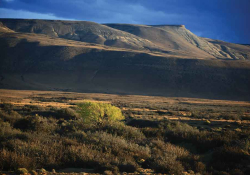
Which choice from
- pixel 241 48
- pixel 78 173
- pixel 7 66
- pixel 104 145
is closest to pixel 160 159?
pixel 104 145

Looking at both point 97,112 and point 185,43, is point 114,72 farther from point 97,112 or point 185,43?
point 185,43

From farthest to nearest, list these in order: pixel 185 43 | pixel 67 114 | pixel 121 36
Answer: pixel 185 43 < pixel 121 36 < pixel 67 114

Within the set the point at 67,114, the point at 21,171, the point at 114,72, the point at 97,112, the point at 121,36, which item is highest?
the point at 121,36

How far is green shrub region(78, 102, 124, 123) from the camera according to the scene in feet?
45.4

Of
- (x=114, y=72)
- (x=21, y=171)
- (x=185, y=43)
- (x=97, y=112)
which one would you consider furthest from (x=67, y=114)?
(x=185, y=43)

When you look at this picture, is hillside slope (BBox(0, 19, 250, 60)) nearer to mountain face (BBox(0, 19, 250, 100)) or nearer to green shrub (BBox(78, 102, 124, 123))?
mountain face (BBox(0, 19, 250, 100))

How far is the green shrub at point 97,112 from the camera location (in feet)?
45.4

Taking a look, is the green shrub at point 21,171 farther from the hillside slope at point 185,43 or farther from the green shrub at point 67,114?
the hillside slope at point 185,43

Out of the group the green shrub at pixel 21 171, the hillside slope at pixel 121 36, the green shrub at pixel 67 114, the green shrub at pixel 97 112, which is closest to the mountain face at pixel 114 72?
the hillside slope at pixel 121 36

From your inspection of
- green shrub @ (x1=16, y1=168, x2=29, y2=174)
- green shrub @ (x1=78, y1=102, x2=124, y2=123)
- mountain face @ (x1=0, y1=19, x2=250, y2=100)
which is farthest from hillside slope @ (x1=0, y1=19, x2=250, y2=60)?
green shrub @ (x1=16, y1=168, x2=29, y2=174)

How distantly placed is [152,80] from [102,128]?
60.7 metres

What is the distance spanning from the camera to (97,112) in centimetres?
1408

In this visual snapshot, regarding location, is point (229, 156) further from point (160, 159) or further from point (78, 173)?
point (78, 173)

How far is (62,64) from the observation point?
79.4m
